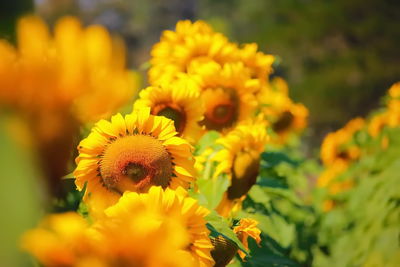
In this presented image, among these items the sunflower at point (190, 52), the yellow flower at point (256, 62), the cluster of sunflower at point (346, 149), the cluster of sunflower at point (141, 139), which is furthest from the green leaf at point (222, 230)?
the cluster of sunflower at point (346, 149)

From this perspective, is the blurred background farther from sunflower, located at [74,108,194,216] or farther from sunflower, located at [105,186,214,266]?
sunflower, located at [105,186,214,266]

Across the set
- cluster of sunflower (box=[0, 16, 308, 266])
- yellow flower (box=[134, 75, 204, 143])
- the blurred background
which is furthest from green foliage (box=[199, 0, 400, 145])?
yellow flower (box=[134, 75, 204, 143])

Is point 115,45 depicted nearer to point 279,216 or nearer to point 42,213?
point 42,213

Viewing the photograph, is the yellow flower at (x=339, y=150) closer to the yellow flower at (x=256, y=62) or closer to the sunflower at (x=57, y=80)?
the yellow flower at (x=256, y=62)

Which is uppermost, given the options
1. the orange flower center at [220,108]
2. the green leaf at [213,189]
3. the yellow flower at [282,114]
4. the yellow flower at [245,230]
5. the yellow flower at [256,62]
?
the yellow flower at [282,114]

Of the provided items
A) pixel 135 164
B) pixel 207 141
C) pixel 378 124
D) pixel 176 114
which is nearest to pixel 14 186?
pixel 135 164

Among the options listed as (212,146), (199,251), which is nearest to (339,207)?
(212,146)

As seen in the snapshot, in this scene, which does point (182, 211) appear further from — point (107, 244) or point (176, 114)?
point (176, 114)
